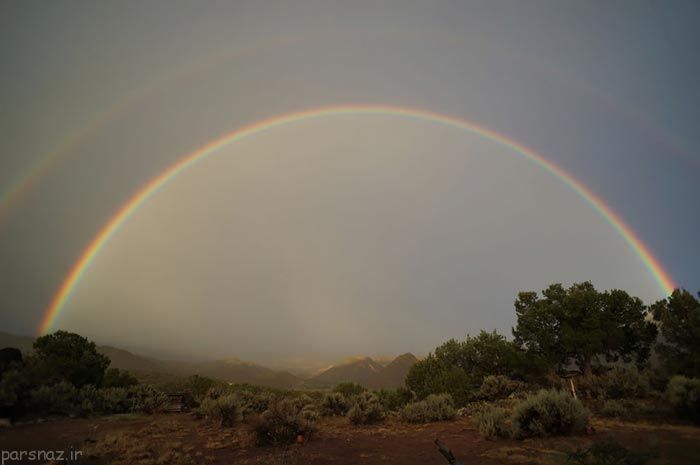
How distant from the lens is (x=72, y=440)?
1198 cm

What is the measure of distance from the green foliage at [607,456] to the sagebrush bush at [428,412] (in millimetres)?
8671

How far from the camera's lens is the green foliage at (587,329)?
28.1 meters

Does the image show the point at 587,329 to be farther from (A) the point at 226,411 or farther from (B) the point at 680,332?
(A) the point at 226,411

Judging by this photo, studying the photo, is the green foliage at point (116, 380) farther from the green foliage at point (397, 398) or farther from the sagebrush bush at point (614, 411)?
the sagebrush bush at point (614, 411)

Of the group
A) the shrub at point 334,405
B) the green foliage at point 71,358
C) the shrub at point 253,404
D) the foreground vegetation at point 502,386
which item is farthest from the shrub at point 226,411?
the green foliage at point 71,358

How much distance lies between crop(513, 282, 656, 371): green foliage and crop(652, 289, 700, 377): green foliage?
297cm

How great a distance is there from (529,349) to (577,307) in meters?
5.25

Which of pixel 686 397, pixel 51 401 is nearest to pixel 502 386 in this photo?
pixel 686 397

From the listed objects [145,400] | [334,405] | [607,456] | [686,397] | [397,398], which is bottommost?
[397,398]

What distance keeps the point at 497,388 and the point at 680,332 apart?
13223mm

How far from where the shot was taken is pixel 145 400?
20422mm

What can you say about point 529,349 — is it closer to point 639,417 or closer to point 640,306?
point 640,306

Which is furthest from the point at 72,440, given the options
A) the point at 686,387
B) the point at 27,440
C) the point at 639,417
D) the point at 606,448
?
the point at 686,387

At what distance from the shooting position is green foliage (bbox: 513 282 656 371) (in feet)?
92.2
